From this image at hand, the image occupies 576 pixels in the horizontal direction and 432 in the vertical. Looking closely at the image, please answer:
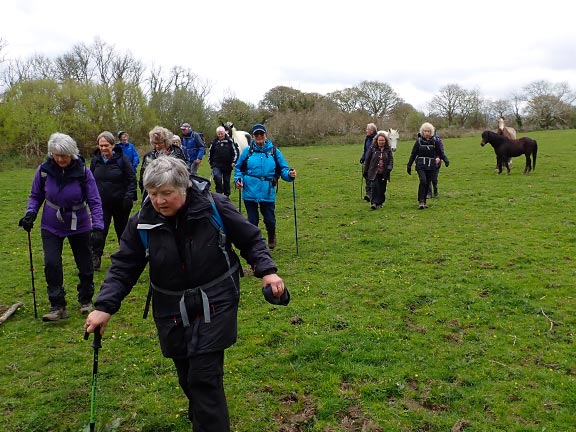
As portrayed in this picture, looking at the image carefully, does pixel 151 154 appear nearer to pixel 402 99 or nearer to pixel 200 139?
pixel 200 139

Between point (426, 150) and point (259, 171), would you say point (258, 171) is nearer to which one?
point (259, 171)

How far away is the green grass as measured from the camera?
4.27 meters

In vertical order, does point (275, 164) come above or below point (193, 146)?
below

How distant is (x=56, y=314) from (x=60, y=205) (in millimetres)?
1492

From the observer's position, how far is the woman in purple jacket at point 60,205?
6.16 m

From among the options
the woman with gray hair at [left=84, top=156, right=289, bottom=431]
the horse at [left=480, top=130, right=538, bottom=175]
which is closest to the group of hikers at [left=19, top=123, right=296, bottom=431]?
the woman with gray hair at [left=84, top=156, right=289, bottom=431]

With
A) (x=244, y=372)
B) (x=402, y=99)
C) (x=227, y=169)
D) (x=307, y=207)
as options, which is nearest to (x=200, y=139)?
(x=227, y=169)

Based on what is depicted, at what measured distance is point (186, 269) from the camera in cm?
334

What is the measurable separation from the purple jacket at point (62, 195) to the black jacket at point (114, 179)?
1995 millimetres

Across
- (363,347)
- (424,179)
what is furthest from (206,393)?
(424,179)

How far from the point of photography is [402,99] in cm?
5853

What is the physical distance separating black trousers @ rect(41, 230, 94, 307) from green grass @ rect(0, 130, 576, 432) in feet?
1.08

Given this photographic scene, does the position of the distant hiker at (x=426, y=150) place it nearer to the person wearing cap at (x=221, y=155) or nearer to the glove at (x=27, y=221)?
the person wearing cap at (x=221, y=155)

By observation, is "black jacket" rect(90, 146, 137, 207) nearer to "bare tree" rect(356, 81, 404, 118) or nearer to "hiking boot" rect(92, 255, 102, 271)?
"hiking boot" rect(92, 255, 102, 271)
